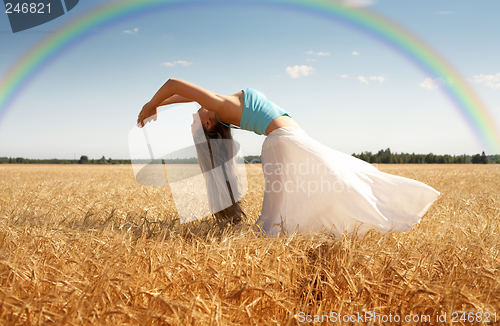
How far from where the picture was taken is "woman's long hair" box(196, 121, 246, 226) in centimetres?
311

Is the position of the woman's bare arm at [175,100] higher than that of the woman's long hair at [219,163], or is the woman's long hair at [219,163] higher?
the woman's bare arm at [175,100]

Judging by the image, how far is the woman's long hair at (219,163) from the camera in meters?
3.11

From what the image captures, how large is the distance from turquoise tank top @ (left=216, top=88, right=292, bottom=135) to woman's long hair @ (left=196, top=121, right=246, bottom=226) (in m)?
0.42

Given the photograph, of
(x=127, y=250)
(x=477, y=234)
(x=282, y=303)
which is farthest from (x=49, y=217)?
(x=477, y=234)

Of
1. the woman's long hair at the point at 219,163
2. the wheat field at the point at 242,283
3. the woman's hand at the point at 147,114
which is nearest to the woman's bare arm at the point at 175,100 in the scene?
the woman's hand at the point at 147,114

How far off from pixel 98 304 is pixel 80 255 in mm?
685

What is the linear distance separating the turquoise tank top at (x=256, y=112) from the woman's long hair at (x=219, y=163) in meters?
0.42

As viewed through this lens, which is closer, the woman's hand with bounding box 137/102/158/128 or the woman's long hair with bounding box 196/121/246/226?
the woman's hand with bounding box 137/102/158/128

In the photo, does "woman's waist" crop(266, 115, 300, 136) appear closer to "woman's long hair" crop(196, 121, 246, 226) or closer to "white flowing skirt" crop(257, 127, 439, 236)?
"white flowing skirt" crop(257, 127, 439, 236)

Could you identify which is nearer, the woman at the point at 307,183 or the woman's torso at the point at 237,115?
the woman at the point at 307,183

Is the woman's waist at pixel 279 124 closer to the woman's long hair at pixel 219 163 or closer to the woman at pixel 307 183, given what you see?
the woman at pixel 307 183

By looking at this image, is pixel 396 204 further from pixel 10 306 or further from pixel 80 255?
pixel 10 306

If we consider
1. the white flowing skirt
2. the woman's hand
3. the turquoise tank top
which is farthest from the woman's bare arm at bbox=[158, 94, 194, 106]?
the white flowing skirt

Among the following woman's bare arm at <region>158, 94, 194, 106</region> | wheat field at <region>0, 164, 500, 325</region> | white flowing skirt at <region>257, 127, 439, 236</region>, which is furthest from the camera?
woman's bare arm at <region>158, 94, 194, 106</region>
